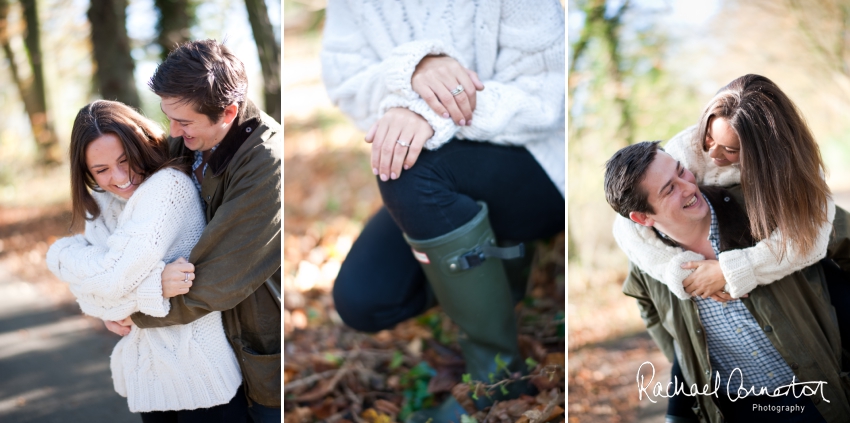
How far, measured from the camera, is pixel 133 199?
1.91 m

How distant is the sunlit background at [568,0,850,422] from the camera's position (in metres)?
3.40

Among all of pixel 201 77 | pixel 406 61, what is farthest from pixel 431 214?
pixel 201 77

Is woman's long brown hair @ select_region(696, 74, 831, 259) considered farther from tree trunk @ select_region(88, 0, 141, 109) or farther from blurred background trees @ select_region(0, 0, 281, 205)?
tree trunk @ select_region(88, 0, 141, 109)

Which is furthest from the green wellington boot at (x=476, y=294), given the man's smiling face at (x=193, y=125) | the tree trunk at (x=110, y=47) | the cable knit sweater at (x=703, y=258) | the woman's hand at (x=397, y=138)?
the tree trunk at (x=110, y=47)

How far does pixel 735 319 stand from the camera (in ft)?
6.51

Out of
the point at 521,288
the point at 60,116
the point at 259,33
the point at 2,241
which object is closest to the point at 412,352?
the point at 521,288

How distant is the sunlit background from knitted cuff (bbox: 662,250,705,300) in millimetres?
1330

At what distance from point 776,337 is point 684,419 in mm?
512

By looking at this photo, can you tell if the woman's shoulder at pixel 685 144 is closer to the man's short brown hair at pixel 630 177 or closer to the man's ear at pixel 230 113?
the man's short brown hair at pixel 630 177

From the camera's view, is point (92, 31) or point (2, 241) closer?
point (92, 31)

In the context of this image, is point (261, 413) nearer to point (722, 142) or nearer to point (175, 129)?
point (175, 129)

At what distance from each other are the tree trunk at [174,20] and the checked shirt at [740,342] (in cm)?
460

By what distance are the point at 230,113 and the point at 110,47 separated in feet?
12.6

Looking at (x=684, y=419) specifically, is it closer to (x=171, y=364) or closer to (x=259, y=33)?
(x=171, y=364)
